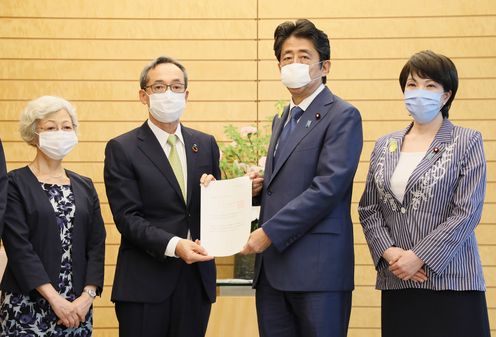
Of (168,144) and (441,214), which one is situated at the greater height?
(168,144)

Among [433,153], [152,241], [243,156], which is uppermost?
[433,153]

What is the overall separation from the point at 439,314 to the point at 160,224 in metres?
1.21

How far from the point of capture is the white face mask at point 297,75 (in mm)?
3098

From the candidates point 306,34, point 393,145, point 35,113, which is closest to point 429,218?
point 393,145

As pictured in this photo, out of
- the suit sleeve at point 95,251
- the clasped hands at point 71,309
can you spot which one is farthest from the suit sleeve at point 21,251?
the suit sleeve at point 95,251

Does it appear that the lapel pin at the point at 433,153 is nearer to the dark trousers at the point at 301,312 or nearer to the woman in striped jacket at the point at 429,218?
the woman in striped jacket at the point at 429,218

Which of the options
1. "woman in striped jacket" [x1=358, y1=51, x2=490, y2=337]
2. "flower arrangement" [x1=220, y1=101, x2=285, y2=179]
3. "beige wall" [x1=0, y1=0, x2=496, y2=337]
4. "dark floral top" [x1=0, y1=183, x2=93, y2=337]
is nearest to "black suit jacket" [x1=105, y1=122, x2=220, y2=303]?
"dark floral top" [x1=0, y1=183, x2=93, y2=337]

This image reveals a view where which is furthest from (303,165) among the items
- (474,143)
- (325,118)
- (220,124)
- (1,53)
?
(1,53)

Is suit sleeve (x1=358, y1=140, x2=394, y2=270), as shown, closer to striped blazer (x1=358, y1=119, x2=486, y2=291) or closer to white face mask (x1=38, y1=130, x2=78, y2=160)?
striped blazer (x1=358, y1=119, x2=486, y2=291)

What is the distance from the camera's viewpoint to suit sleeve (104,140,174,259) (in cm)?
309

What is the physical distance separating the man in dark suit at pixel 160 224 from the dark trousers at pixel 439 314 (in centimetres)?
83

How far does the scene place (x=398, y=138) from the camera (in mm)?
3219

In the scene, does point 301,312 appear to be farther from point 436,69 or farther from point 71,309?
point 436,69

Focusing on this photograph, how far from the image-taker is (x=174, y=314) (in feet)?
10.4
